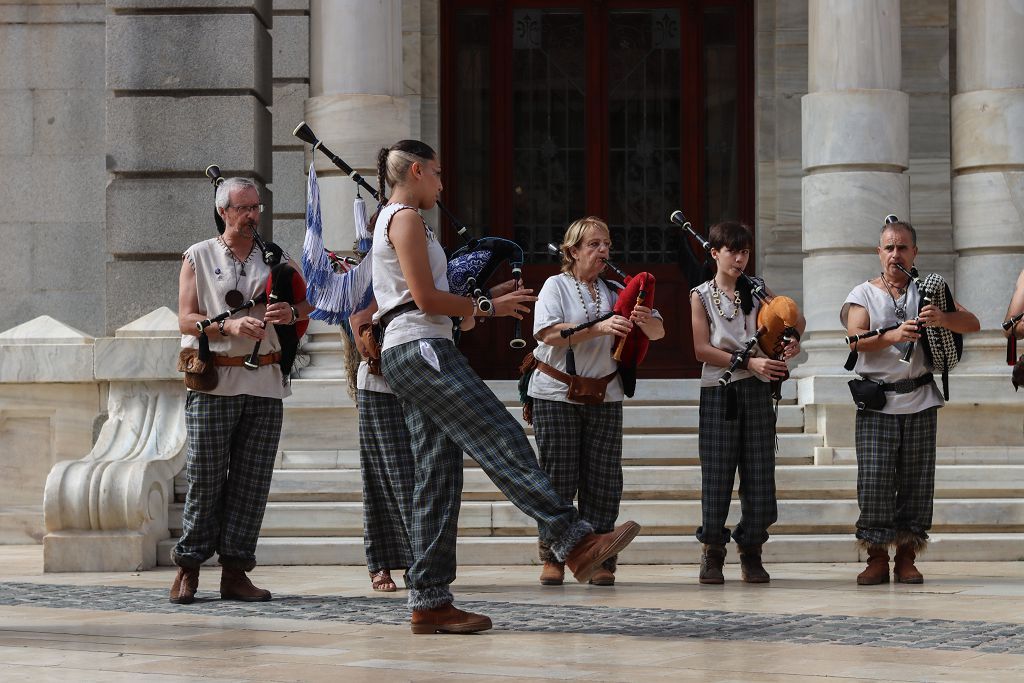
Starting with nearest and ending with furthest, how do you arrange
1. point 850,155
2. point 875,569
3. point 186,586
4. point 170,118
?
point 186,586 → point 875,569 → point 850,155 → point 170,118

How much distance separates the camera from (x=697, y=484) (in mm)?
10859

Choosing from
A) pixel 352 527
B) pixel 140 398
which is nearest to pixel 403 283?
pixel 352 527

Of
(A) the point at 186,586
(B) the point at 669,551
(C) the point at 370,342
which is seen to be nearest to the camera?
(C) the point at 370,342

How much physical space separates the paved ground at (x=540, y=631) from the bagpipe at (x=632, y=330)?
3.56 feet

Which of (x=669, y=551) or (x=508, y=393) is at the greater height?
(x=508, y=393)

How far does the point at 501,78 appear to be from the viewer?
15.3 metres

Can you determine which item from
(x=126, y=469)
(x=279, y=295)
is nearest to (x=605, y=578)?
(x=279, y=295)

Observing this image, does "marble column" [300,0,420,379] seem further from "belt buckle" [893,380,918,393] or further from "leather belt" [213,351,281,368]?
"belt buckle" [893,380,918,393]

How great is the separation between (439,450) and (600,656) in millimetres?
1141

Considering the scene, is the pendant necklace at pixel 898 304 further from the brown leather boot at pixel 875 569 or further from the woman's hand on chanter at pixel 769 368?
the brown leather boot at pixel 875 569

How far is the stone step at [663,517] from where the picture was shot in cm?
1041

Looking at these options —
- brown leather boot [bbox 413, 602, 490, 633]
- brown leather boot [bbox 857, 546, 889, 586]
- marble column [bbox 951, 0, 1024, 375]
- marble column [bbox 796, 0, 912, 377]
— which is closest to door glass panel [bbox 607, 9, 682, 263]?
marble column [bbox 796, 0, 912, 377]

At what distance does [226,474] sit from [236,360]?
0.56m

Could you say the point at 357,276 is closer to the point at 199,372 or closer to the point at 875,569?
the point at 199,372
